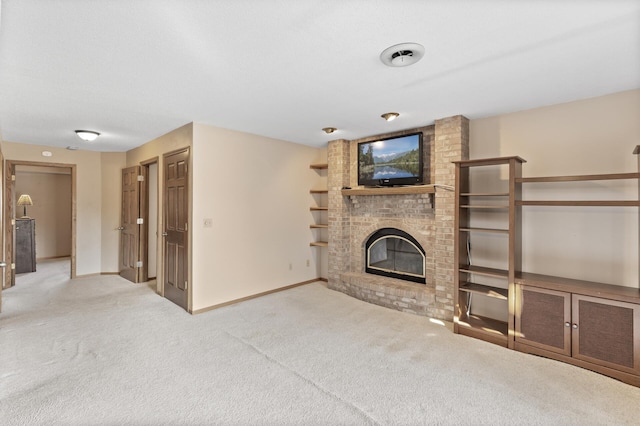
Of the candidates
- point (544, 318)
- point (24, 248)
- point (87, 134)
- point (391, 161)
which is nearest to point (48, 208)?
point (24, 248)

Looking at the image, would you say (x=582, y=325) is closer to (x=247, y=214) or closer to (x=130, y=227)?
(x=247, y=214)

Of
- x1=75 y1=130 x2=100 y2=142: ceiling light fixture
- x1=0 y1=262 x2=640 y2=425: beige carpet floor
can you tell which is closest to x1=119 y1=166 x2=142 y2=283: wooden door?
x1=75 y1=130 x2=100 y2=142: ceiling light fixture

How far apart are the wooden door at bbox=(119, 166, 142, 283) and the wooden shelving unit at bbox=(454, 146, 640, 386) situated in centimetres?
500

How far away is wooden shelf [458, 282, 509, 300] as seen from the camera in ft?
10.00

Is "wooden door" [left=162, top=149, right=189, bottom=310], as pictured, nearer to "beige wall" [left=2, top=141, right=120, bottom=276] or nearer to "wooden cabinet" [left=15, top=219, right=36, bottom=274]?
"beige wall" [left=2, top=141, right=120, bottom=276]

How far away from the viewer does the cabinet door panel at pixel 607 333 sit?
7.67 feet

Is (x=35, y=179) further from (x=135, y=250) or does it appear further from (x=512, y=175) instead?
(x=512, y=175)

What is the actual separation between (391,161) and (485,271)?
72.3 inches

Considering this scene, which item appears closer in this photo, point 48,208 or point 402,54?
point 402,54

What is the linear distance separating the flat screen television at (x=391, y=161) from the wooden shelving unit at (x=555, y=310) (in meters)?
0.68

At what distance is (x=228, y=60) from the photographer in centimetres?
215

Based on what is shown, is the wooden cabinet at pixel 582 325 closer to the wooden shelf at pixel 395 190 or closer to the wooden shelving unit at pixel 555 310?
the wooden shelving unit at pixel 555 310

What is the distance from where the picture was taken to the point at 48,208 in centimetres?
726

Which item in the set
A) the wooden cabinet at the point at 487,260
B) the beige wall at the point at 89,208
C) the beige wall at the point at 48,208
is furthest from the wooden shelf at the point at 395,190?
the beige wall at the point at 48,208
